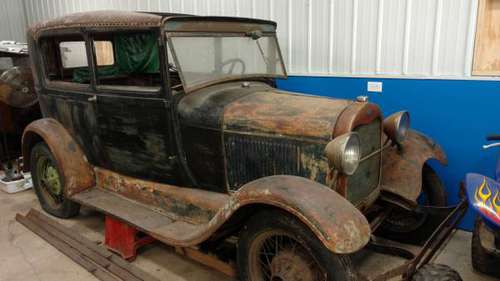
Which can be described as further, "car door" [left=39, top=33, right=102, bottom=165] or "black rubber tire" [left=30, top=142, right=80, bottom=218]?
"black rubber tire" [left=30, top=142, right=80, bottom=218]

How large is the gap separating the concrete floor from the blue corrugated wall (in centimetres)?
59

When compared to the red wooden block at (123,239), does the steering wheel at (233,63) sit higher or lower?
higher

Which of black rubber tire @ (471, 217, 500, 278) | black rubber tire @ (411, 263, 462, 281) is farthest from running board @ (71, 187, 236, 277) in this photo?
black rubber tire @ (471, 217, 500, 278)

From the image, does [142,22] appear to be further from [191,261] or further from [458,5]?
[458,5]

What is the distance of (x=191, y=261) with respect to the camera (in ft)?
9.62

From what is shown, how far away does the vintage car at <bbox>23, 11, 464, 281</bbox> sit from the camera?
2.01 meters

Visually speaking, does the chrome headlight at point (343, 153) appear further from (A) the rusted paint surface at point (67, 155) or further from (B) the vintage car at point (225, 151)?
(A) the rusted paint surface at point (67, 155)

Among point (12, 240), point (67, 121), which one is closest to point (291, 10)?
point (67, 121)

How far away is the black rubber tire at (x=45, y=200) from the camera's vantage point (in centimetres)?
355

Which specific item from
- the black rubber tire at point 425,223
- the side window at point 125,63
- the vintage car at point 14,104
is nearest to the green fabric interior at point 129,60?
the side window at point 125,63

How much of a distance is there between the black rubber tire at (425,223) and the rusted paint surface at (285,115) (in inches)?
44.7

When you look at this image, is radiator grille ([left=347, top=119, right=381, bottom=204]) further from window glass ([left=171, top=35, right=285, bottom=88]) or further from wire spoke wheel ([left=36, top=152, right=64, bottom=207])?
wire spoke wheel ([left=36, top=152, right=64, bottom=207])

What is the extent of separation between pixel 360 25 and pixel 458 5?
32.2 inches

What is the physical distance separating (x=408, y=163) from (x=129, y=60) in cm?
263
